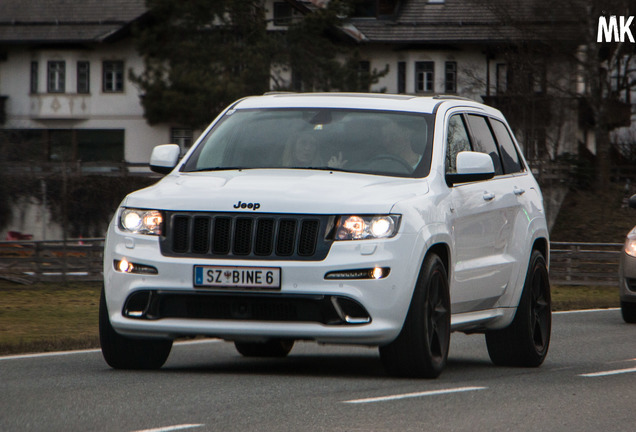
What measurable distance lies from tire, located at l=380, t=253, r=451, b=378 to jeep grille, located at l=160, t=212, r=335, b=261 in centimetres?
71

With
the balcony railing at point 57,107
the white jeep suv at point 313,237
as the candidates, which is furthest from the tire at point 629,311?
the balcony railing at point 57,107

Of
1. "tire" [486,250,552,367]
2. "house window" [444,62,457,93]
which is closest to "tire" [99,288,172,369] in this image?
"tire" [486,250,552,367]

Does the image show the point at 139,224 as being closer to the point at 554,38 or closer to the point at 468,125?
the point at 468,125

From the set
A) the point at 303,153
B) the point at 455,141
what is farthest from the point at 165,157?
the point at 455,141

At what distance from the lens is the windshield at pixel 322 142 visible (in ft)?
33.1

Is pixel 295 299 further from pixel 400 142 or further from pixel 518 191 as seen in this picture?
pixel 518 191

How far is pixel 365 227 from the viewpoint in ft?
29.8

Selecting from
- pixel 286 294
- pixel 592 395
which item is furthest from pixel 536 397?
pixel 286 294

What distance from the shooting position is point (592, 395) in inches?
358

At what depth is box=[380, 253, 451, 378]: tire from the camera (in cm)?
922

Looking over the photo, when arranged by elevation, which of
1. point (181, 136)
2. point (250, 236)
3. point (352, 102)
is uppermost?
point (352, 102)

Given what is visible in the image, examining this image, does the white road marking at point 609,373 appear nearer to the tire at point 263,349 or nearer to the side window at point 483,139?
the side window at point 483,139

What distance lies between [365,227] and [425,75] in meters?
61.4

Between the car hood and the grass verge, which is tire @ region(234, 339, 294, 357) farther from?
the car hood
